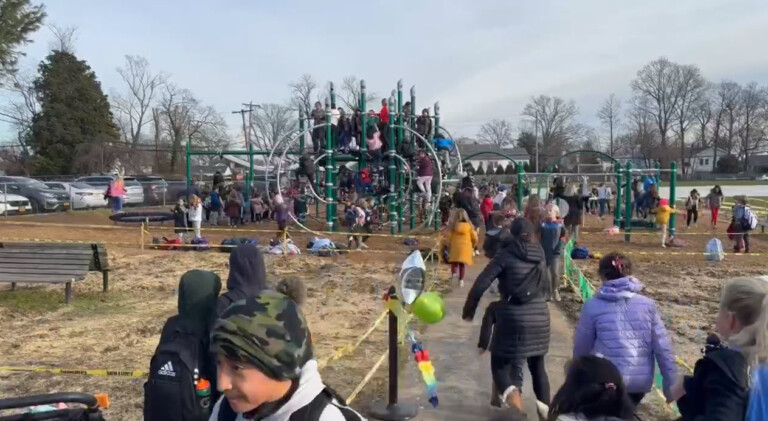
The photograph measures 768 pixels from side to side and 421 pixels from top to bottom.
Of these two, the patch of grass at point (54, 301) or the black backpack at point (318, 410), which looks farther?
the patch of grass at point (54, 301)

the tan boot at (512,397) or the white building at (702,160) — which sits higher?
the white building at (702,160)

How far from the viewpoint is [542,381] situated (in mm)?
5227

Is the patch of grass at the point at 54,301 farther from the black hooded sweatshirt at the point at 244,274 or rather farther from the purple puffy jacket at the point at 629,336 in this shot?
the purple puffy jacket at the point at 629,336

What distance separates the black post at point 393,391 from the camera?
538 cm

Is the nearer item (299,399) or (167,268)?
(299,399)

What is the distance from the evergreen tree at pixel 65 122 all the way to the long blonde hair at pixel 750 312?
55.2 metres

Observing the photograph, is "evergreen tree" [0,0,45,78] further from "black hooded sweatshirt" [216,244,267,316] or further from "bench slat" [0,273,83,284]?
"black hooded sweatshirt" [216,244,267,316]

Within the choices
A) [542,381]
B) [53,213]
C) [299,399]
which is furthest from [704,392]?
[53,213]

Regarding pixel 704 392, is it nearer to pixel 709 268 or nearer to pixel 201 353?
pixel 201 353

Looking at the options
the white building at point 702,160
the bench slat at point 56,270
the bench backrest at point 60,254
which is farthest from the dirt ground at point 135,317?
the white building at point 702,160

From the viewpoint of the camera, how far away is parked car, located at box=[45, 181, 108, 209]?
28.0 metres

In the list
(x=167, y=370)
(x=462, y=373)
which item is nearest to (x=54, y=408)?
(x=167, y=370)

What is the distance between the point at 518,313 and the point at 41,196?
25.7 meters

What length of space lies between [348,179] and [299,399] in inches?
797
